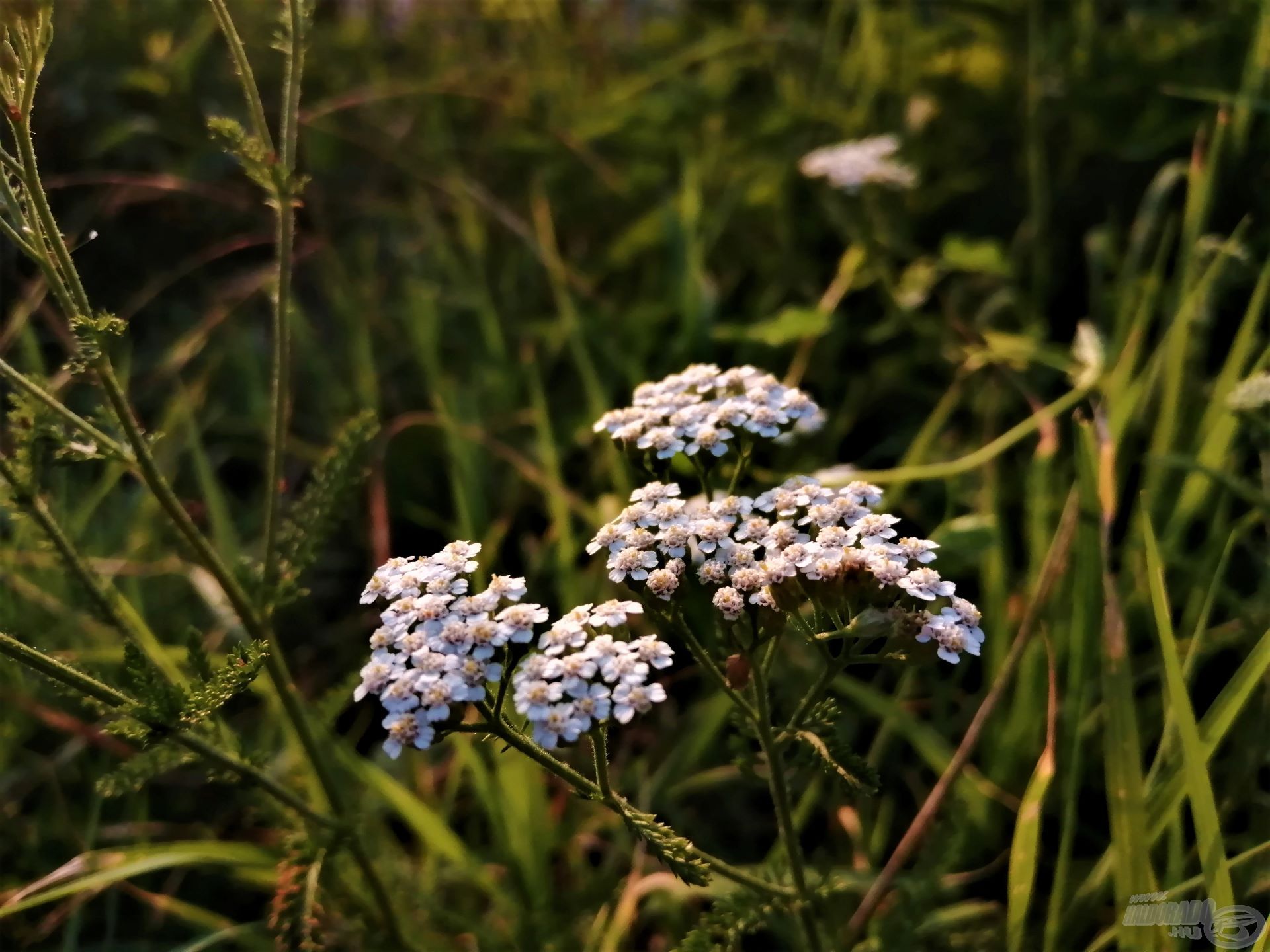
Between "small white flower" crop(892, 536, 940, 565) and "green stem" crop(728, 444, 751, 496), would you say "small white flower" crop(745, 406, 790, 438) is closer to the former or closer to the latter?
"green stem" crop(728, 444, 751, 496)

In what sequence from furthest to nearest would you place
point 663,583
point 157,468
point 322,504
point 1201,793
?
point 322,504, point 157,468, point 1201,793, point 663,583

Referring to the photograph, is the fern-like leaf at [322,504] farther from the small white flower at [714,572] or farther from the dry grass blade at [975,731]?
the dry grass blade at [975,731]

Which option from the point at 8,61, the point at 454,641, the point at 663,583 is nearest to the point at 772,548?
the point at 663,583

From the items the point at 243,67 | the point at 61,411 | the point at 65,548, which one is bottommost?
the point at 65,548

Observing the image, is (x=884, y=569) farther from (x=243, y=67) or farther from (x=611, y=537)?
(x=243, y=67)

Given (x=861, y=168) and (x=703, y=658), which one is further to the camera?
(x=861, y=168)

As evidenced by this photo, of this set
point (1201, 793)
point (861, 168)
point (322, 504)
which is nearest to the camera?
point (1201, 793)

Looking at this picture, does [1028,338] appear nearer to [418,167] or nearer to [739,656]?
[739,656]
